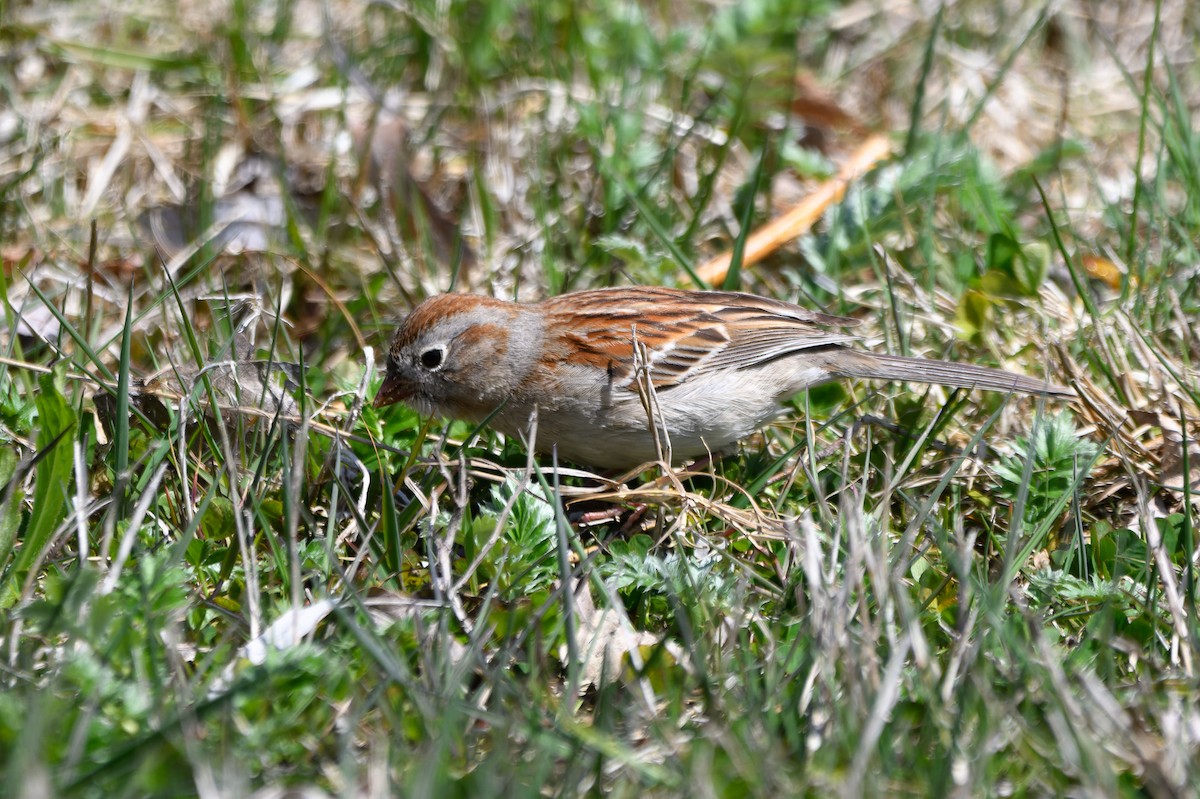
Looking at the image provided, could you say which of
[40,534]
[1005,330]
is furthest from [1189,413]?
[40,534]

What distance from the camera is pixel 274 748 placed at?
253 centimetres

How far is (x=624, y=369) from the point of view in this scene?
4.17 metres

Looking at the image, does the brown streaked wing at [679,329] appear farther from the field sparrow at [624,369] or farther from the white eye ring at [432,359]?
the white eye ring at [432,359]

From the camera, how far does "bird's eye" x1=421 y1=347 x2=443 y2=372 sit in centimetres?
412

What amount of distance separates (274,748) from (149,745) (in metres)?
0.29

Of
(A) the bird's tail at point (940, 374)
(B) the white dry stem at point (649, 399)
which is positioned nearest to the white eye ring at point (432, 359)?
(B) the white dry stem at point (649, 399)

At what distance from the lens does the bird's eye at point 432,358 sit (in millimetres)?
4117

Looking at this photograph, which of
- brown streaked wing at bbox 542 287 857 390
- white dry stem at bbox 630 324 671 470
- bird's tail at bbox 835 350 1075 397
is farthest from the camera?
brown streaked wing at bbox 542 287 857 390

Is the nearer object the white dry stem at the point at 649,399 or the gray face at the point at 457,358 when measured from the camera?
the white dry stem at the point at 649,399

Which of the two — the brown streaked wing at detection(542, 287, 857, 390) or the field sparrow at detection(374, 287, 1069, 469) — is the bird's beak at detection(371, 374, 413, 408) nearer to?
the field sparrow at detection(374, 287, 1069, 469)

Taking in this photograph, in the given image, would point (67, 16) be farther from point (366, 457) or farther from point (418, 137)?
point (366, 457)

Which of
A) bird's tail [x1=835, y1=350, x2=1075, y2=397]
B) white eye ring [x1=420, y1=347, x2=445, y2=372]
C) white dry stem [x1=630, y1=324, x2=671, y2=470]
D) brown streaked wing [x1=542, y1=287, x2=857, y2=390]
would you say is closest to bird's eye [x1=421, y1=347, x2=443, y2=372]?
white eye ring [x1=420, y1=347, x2=445, y2=372]

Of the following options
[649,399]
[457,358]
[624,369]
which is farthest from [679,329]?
[457,358]

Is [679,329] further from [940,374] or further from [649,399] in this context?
[940,374]
